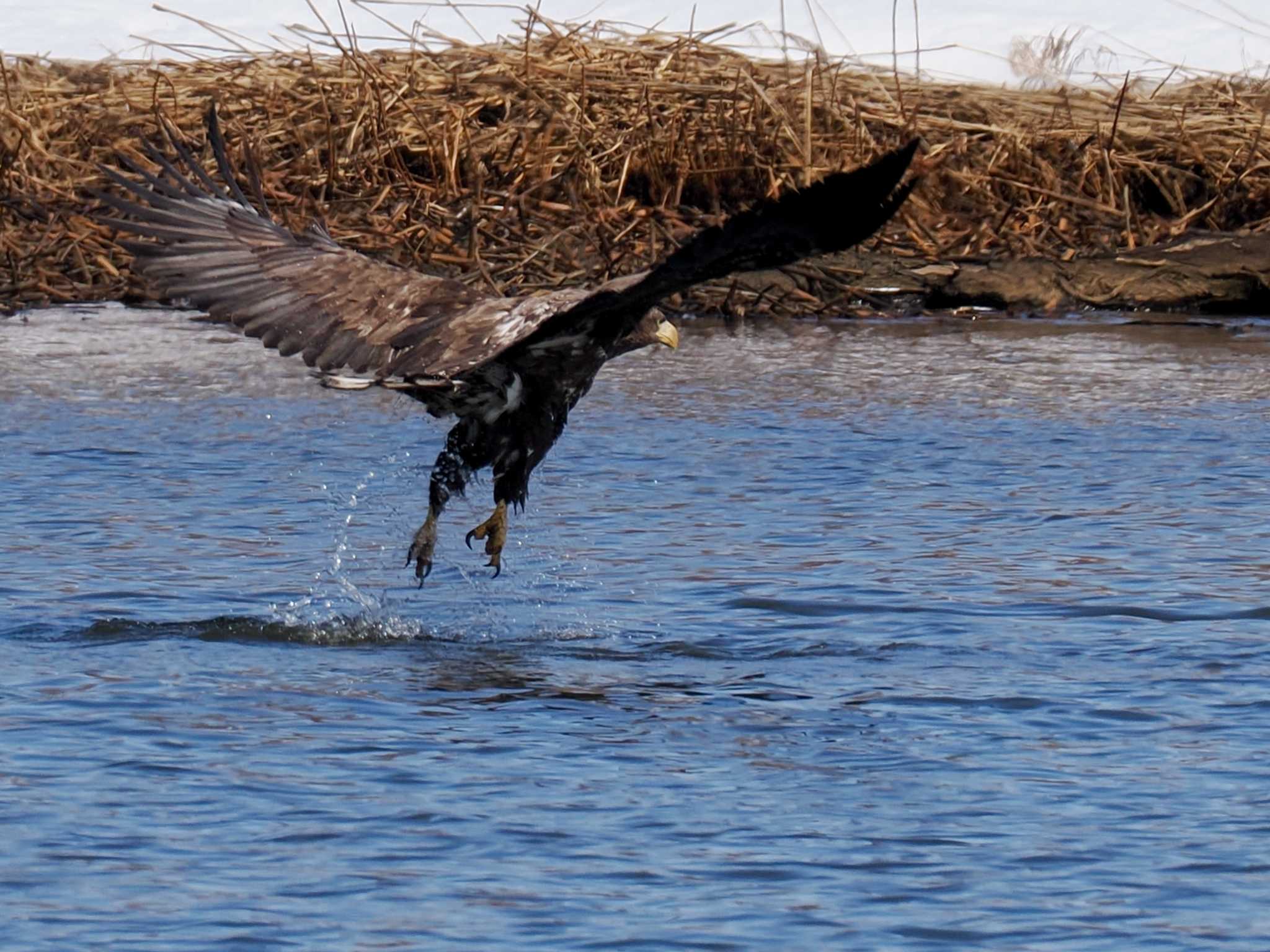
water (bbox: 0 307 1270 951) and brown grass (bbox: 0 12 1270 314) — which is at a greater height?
brown grass (bbox: 0 12 1270 314)

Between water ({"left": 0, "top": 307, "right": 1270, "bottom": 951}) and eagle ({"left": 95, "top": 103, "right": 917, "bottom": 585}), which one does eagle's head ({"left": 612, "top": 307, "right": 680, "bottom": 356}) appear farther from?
water ({"left": 0, "top": 307, "right": 1270, "bottom": 951})

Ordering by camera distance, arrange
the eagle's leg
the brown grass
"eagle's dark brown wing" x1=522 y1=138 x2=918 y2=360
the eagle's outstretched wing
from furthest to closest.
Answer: the brown grass → the eagle's leg → the eagle's outstretched wing → "eagle's dark brown wing" x1=522 y1=138 x2=918 y2=360

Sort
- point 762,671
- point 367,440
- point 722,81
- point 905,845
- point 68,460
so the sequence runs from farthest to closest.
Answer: point 722,81, point 367,440, point 68,460, point 762,671, point 905,845

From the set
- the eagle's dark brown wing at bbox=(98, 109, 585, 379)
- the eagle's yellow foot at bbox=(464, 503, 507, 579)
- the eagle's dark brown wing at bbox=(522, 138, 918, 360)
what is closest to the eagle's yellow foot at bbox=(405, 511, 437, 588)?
the eagle's yellow foot at bbox=(464, 503, 507, 579)

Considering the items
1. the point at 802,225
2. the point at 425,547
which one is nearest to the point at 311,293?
the point at 425,547

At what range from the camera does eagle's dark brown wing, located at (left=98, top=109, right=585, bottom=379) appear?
529 cm

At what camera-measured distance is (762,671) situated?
4.81m

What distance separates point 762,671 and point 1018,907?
1.55 metres

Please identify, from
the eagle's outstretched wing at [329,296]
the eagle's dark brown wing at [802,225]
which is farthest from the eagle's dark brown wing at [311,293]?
the eagle's dark brown wing at [802,225]

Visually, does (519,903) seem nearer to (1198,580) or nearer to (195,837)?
(195,837)

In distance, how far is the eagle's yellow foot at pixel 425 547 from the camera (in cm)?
575

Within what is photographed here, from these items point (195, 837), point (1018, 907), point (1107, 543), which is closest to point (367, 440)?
point (1107, 543)

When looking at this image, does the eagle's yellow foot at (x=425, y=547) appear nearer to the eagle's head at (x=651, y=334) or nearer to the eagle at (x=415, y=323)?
the eagle at (x=415, y=323)

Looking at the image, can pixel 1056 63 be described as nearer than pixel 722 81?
No
